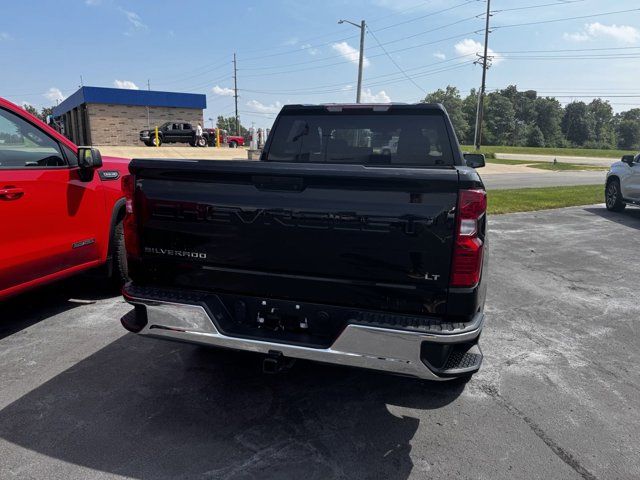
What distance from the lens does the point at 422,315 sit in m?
2.51

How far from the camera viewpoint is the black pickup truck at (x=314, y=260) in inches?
94.5

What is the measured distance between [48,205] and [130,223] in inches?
62.1

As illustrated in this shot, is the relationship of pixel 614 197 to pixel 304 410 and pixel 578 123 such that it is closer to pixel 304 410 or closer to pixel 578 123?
pixel 304 410

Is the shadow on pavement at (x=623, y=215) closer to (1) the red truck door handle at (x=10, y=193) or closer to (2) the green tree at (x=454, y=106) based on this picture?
(1) the red truck door handle at (x=10, y=193)

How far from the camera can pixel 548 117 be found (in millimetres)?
122000

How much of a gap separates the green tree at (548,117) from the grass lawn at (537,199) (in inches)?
4605

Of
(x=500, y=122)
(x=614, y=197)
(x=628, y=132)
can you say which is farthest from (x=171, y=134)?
(x=628, y=132)

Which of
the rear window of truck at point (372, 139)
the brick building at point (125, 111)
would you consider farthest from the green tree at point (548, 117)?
the rear window of truck at point (372, 139)

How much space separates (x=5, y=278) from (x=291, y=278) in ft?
8.34

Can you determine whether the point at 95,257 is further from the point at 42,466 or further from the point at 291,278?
the point at 291,278

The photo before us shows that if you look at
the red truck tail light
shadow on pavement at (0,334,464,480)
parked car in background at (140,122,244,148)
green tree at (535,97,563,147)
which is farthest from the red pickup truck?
green tree at (535,97,563,147)

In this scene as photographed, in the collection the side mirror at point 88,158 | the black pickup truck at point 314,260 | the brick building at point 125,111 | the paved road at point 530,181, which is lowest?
the paved road at point 530,181

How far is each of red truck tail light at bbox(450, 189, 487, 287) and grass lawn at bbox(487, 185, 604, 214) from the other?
946 centimetres

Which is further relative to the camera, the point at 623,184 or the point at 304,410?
the point at 623,184
